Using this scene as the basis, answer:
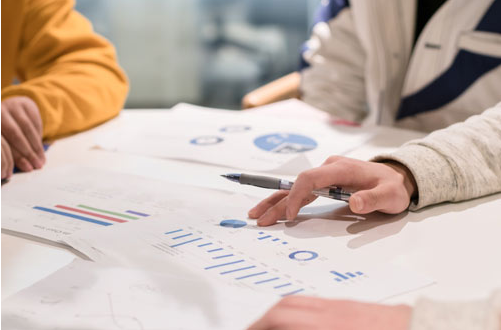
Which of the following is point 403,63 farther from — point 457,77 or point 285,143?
point 285,143

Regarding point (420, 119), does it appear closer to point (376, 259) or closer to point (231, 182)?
point (231, 182)

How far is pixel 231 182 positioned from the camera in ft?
2.46

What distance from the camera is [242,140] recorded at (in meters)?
0.94

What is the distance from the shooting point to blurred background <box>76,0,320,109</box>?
2893 mm

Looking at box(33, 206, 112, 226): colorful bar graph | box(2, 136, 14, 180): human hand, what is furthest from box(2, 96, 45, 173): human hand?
box(33, 206, 112, 226): colorful bar graph

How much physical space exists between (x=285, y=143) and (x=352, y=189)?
11.8 inches

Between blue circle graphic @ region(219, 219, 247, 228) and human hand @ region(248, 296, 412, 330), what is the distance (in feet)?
0.66

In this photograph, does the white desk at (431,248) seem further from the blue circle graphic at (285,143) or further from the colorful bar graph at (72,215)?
the blue circle graphic at (285,143)

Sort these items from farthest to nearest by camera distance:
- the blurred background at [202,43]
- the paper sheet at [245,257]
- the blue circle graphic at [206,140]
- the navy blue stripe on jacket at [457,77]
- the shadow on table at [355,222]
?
the blurred background at [202,43] → the navy blue stripe on jacket at [457,77] → the blue circle graphic at [206,140] → the shadow on table at [355,222] → the paper sheet at [245,257]

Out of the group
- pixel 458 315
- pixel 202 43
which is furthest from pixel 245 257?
pixel 202 43

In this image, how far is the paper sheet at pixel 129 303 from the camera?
1.38 feet

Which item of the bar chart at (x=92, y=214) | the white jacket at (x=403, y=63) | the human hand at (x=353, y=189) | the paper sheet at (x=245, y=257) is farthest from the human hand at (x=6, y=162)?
the white jacket at (x=403, y=63)

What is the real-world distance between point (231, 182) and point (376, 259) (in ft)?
0.91

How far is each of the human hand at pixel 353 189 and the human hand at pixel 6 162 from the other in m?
0.38
